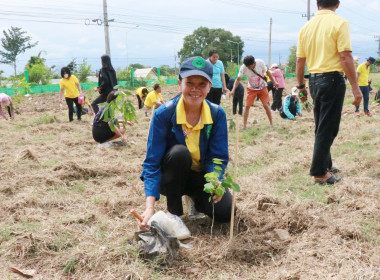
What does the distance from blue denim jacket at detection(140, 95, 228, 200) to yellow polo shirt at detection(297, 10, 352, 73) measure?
4.66ft

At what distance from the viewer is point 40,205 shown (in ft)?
10.6

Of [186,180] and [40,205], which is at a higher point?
[186,180]

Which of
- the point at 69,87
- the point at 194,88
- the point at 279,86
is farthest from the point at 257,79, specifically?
the point at 194,88

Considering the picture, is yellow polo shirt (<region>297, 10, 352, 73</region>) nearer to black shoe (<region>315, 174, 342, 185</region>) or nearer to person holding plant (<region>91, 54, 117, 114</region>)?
black shoe (<region>315, 174, 342, 185</region>)

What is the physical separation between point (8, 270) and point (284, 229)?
5.77 ft

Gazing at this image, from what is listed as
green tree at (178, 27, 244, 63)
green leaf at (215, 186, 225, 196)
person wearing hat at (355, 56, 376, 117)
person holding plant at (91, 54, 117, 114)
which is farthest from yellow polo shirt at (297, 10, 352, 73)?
green tree at (178, 27, 244, 63)

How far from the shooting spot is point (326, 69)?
339 cm

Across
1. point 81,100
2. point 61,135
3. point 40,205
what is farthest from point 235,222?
point 81,100

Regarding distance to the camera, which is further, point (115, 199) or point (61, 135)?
point (61, 135)

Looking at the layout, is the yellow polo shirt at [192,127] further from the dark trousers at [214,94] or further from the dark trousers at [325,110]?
the dark trousers at [214,94]

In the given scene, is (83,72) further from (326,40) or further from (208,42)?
(208,42)

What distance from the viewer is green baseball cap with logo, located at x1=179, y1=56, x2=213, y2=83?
225 centimetres

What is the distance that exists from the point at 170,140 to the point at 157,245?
2.45 ft

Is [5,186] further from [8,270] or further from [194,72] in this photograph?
[194,72]
